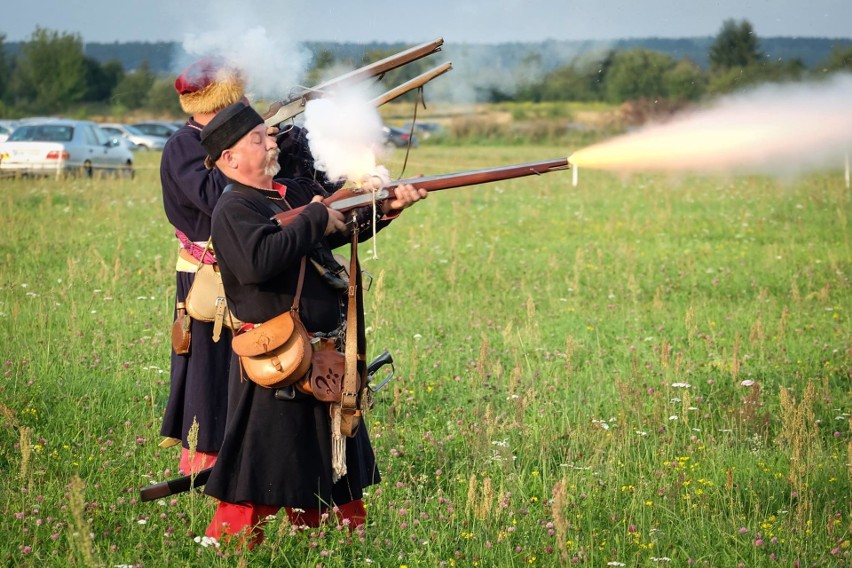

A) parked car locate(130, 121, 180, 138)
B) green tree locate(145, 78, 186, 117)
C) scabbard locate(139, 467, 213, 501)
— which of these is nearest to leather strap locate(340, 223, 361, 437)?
scabbard locate(139, 467, 213, 501)

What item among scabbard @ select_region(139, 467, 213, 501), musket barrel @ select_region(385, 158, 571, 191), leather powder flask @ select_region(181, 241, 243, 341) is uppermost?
musket barrel @ select_region(385, 158, 571, 191)

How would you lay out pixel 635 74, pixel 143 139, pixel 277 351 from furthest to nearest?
pixel 143 139
pixel 635 74
pixel 277 351

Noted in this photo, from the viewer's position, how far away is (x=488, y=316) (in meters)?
9.54

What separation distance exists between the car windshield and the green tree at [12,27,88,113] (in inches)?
1218

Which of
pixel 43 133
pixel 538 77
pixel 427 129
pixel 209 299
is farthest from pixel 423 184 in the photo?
pixel 427 129

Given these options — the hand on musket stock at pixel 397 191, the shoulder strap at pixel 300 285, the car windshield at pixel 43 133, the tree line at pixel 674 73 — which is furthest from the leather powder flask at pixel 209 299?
the car windshield at pixel 43 133

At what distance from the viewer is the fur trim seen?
5.30 m

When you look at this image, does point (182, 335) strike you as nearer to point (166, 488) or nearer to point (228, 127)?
point (166, 488)

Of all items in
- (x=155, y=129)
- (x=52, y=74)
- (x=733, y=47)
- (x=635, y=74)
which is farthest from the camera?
(x=52, y=74)

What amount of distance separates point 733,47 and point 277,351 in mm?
13951

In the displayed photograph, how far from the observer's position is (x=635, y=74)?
91.7ft

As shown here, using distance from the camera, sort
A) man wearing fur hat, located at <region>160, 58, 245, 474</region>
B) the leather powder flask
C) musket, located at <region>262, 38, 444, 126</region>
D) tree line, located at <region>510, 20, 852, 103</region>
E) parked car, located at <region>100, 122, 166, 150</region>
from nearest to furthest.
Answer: the leather powder flask
man wearing fur hat, located at <region>160, 58, 245, 474</region>
musket, located at <region>262, 38, 444, 126</region>
tree line, located at <region>510, 20, 852, 103</region>
parked car, located at <region>100, 122, 166, 150</region>

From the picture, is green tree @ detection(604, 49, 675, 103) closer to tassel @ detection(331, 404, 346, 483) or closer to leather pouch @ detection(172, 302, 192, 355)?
leather pouch @ detection(172, 302, 192, 355)

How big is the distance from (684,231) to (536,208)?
12.9 ft
